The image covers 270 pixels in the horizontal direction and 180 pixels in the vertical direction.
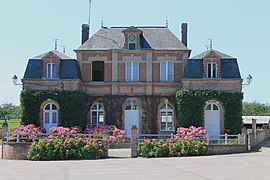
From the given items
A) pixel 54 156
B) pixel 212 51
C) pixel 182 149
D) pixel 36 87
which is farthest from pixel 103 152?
pixel 212 51

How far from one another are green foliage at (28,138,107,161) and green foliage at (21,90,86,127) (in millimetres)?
6734

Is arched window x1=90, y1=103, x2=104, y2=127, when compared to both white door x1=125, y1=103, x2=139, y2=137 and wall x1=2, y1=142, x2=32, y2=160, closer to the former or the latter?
white door x1=125, y1=103, x2=139, y2=137

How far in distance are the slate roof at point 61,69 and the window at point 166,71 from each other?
21.2 ft

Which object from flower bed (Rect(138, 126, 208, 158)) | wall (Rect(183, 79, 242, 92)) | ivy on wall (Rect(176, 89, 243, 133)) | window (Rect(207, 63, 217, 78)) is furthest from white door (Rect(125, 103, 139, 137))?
flower bed (Rect(138, 126, 208, 158))

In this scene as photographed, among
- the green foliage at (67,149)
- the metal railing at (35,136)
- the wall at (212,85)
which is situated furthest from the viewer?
the wall at (212,85)

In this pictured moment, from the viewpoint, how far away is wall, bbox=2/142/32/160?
72.6 feet

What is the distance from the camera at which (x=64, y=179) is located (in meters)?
13.3

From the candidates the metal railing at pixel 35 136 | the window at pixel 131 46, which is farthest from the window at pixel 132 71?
the metal railing at pixel 35 136

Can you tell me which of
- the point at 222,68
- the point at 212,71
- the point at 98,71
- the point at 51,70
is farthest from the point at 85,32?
the point at 222,68

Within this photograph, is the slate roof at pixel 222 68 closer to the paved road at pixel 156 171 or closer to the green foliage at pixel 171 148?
the green foliage at pixel 171 148

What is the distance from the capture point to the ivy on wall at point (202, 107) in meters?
27.5

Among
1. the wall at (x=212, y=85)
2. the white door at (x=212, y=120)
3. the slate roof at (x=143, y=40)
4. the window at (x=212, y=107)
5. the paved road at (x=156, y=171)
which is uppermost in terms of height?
the slate roof at (x=143, y=40)

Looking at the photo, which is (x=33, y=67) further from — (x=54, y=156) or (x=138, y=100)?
(x=54, y=156)

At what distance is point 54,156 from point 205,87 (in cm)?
1257
